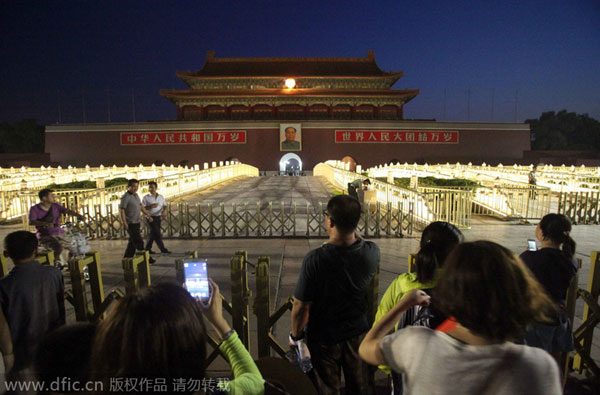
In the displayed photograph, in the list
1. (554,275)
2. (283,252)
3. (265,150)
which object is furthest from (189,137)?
(554,275)

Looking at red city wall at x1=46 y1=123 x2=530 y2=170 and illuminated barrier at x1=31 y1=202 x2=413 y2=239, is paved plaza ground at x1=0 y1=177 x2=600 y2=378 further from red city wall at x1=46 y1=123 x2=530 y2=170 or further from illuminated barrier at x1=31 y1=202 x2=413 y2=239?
red city wall at x1=46 y1=123 x2=530 y2=170

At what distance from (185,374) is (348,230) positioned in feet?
4.96

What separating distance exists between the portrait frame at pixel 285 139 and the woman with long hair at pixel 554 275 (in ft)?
116

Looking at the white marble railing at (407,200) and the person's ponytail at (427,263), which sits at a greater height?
the person's ponytail at (427,263)

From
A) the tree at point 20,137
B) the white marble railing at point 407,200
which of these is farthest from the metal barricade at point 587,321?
the tree at point 20,137

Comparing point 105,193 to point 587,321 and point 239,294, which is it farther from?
point 587,321

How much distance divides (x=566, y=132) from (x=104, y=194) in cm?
6456

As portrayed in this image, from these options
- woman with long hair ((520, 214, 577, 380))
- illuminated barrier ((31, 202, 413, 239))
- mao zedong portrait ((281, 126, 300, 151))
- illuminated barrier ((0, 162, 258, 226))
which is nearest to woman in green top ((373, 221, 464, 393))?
woman with long hair ((520, 214, 577, 380))

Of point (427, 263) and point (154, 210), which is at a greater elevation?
point (427, 263)

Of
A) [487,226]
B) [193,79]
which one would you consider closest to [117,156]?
[193,79]

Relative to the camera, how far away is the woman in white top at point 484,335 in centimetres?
132

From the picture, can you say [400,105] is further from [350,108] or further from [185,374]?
[185,374]

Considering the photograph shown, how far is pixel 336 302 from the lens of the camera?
2.44 meters

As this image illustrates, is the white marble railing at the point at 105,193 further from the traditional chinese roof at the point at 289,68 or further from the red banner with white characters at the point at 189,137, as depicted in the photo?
the traditional chinese roof at the point at 289,68
